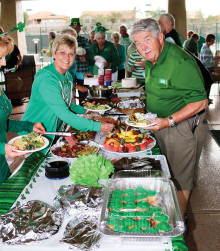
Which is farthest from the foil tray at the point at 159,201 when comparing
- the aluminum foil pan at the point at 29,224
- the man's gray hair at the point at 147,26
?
the man's gray hair at the point at 147,26

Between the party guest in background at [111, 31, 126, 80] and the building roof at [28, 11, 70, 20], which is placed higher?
the building roof at [28, 11, 70, 20]

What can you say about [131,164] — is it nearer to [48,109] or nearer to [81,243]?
[81,243]

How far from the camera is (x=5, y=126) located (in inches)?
80.0

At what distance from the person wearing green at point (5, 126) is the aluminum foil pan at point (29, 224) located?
511 mm

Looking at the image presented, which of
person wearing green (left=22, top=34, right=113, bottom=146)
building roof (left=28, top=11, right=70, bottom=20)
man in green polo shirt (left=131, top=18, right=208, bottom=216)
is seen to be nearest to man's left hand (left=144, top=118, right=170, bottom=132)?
man in green polo shirt (left=131, top=18, right=208, bottom=216)

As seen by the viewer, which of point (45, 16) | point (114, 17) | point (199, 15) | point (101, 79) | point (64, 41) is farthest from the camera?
point (114, 17)

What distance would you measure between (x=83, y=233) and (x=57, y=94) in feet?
3.94

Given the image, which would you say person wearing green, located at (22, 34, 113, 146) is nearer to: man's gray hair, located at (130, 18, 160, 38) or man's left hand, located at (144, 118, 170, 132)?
man's left hand, located at (144, 118, 170, 132)

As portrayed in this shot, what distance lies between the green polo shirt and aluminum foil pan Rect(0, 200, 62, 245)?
46.7 inches

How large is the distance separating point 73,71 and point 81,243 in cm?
381

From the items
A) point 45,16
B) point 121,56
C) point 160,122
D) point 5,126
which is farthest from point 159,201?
point 45,16

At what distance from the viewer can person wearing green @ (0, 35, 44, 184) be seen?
169 centimetres

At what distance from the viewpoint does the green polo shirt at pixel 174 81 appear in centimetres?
193

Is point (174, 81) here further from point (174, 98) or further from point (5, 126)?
point (5, 126)
